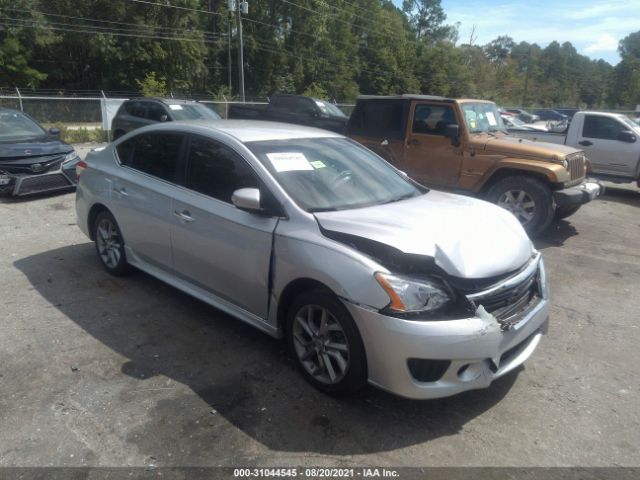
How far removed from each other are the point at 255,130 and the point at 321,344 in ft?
6.50

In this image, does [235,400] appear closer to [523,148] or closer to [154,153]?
[154,153]

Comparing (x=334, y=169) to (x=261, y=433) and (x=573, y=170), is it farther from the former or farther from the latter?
(x=573, y=170)

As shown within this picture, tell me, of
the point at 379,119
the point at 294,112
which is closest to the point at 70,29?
the point at 294,112

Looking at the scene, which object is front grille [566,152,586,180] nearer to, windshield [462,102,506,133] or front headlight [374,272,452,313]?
windshield [462,102,506,133]

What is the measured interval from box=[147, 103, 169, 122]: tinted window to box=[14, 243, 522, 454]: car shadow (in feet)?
25.9

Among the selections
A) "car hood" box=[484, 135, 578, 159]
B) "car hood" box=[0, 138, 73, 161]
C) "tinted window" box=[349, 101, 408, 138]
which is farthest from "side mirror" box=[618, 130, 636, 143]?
"car hood" box=[0, 138, 73, 161]

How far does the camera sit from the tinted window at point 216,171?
3.79 meters

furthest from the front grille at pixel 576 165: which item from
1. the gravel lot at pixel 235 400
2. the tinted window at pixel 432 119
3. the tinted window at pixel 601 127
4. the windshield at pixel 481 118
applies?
the tinted window at pixel 601 127

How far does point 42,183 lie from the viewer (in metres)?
8.59

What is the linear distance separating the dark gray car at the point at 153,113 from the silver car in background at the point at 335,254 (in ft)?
24.6

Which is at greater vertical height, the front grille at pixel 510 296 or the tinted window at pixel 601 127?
the tinted window at pixel 601 127

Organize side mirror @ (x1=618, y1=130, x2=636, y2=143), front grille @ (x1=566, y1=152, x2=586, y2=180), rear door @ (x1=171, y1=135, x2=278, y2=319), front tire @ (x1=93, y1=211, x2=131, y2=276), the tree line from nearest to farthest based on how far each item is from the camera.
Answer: rear door @ (x1=171, y1=135, x2=278, y2=319) → front tire @ (x1=93, y1=211, x2=131, y2=276) → front grille @ (x1=566, y1=152, x2=586, y2=180) → side mirror @ (x1=618, y1=130, x2=636, y2=143) → the tree line

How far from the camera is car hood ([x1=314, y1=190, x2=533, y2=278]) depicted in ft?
10.0

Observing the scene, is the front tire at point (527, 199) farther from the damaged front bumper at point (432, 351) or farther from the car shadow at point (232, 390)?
the damaged front bumper at point (432, 351)
